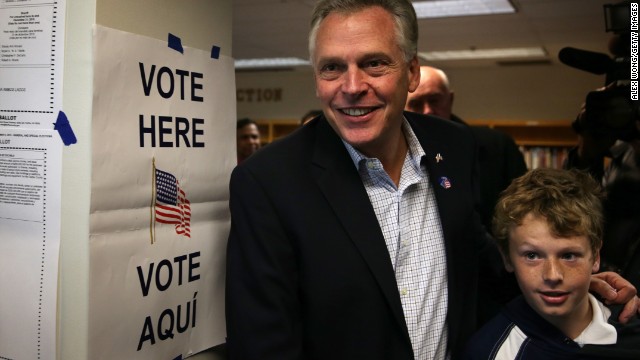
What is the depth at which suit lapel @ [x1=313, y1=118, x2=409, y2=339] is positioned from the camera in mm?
1055

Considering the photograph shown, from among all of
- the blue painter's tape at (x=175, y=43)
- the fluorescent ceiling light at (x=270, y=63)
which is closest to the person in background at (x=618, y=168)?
the blue painter's tape at (x=175, y=43)

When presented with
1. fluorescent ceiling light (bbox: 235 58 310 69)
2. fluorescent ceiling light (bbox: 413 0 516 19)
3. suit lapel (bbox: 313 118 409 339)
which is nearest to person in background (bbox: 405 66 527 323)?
suit lapel (bbox: 313 118 409 339)

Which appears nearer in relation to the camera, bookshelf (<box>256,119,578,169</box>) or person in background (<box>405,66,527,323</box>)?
person in background (<box>405,66,527,323</box>)

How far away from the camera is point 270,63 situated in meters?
7.34

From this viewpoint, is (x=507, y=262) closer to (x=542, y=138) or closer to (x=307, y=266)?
(x=307, y=266)

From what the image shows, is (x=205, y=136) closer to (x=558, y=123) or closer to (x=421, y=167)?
(x=421, y=167)

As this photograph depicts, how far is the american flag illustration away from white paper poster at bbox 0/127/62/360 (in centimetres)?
17

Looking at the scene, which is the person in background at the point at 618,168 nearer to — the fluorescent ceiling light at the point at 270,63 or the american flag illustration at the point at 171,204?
the american flag illustration at the point at 171,204

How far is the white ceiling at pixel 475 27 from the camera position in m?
4.18

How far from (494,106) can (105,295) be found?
6.76 meters

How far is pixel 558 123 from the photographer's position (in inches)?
251

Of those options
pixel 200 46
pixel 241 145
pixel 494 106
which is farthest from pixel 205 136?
pixel 494 106

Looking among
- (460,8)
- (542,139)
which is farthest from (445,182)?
(542,139)

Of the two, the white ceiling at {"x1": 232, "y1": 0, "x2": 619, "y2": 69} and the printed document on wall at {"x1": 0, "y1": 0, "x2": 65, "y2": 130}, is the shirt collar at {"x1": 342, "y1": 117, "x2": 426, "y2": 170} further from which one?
the white ceiling at {"x1": 232, "y1": 0, "x2": 619, "y2": 69}
